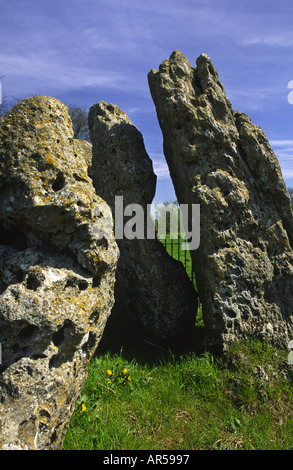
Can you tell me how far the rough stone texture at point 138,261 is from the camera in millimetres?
5605

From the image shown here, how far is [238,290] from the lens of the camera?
16.9ft

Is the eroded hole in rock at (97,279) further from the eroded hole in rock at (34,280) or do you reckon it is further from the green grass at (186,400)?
the green grass at (186,400)

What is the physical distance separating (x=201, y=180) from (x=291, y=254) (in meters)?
1.91

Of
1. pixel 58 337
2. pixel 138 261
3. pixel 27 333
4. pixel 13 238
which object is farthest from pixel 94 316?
pixel 138 261

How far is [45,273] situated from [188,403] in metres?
2.38

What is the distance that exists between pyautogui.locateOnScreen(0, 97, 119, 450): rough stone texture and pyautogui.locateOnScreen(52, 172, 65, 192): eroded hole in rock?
10 mm

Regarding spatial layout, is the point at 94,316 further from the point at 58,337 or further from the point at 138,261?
the point at 138,261

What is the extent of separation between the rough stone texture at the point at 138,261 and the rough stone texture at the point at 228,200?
18.8 inches

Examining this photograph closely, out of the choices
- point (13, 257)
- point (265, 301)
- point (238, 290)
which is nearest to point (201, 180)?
point (238, 290)

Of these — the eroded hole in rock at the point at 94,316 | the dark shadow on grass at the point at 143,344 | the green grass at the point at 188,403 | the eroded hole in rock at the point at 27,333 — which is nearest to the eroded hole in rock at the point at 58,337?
the eroded hole in rock at the point at 27,333

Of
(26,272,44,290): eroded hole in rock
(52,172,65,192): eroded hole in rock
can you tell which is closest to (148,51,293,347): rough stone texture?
(52,172,65,192): eroded hole in rock

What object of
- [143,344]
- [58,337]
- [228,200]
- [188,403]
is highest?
[228,200]

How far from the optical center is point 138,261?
5.66 m

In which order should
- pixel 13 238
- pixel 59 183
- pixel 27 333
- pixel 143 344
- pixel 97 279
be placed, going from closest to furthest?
pixel 27 333, pixel 59 183, pixel 13 238, pixel 97 279, pixel 143 344
